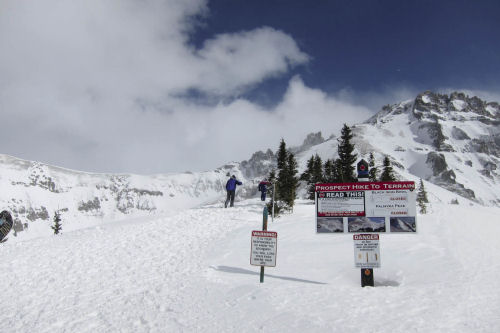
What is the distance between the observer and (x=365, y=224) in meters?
9.45

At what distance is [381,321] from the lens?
602 cm

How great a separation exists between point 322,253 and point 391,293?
499 centimetres

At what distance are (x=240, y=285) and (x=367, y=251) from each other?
367cm

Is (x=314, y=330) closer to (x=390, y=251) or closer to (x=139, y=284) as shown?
(x=139, y=284)

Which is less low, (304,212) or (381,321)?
(304,212)

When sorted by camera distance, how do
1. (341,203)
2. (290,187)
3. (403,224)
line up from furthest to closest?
1. (290,187)
2. (341,203)
3. (403,224)

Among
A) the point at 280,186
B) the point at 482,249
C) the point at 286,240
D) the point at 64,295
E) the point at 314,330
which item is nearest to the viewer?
the point at 314,330

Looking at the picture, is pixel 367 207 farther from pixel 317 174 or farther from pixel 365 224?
pixel 317 174

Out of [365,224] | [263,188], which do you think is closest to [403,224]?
[365,224]

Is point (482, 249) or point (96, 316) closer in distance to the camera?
point (96, 316)

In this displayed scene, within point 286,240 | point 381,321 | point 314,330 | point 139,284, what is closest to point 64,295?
point 139,284

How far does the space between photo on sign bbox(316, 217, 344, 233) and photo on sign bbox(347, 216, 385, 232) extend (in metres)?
0.23

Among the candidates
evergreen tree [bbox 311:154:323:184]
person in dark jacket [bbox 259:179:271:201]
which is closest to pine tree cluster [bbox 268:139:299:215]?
person in dark jacket [bbox 259:179:271:201]

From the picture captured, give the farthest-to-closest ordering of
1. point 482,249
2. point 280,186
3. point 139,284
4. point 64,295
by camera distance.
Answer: point 280,186, point 482,249, point 139,284, point 64,295
